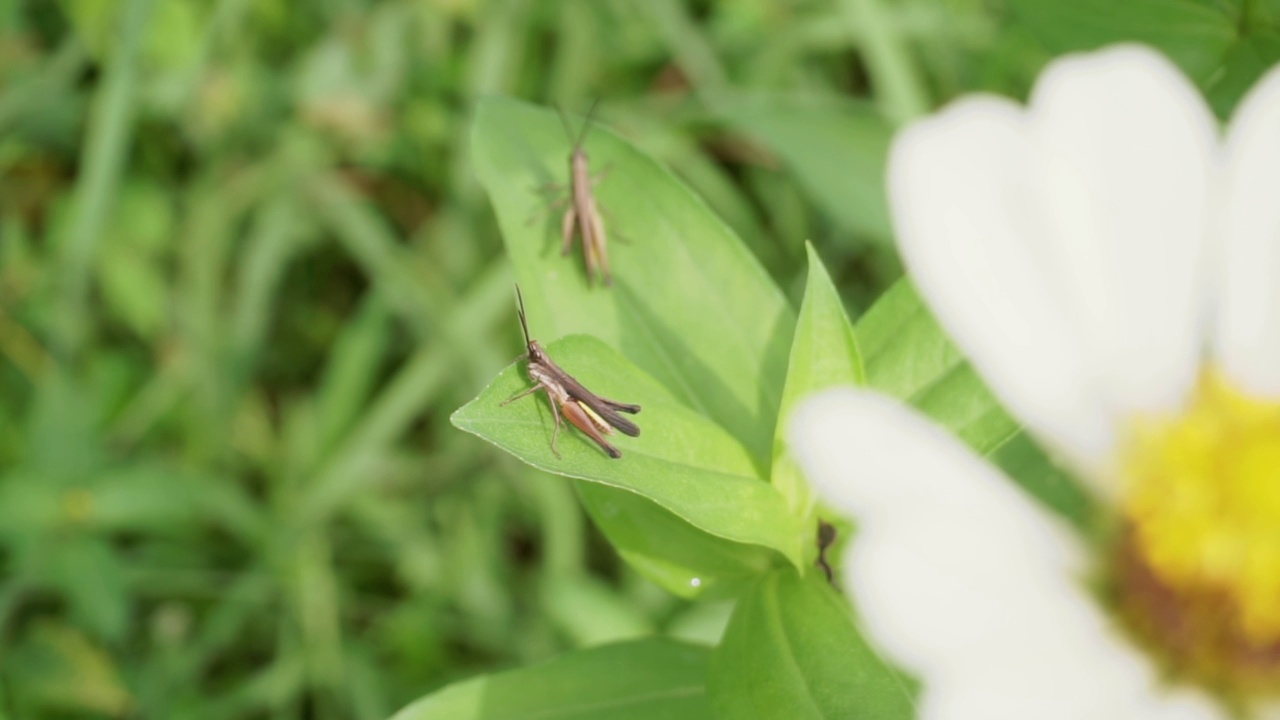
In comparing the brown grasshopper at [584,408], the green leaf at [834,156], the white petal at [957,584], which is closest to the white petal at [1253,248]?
the white petal at [957,584]

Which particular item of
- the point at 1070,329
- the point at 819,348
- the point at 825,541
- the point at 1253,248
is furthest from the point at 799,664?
the point at 1253,248

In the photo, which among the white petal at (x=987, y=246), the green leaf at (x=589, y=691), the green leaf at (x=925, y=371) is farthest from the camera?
the green leaf at (x=589, y=691)

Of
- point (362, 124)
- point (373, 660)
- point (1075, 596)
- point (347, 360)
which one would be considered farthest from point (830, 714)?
→ point (362, 124)

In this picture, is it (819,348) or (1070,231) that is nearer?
(1070,231)

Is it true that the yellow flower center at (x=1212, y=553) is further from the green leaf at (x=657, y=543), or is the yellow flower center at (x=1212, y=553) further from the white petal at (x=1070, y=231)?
the green leaf at (x=657, y=543)

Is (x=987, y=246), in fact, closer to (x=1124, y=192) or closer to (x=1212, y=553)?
(x=1124, y=192)

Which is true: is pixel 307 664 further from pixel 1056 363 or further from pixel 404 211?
pixel 1056 363

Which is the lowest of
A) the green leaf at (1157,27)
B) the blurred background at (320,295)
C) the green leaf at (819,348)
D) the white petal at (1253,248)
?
the blurred background at (320,295)

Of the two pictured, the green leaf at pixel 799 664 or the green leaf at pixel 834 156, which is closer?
the green leaf at pixel 799 664

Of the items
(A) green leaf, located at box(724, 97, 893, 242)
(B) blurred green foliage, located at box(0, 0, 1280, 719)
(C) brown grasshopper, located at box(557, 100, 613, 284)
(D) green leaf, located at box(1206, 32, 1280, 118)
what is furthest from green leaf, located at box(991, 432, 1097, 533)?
(A) green leaf, located at box(724, 97, 893, 242)
